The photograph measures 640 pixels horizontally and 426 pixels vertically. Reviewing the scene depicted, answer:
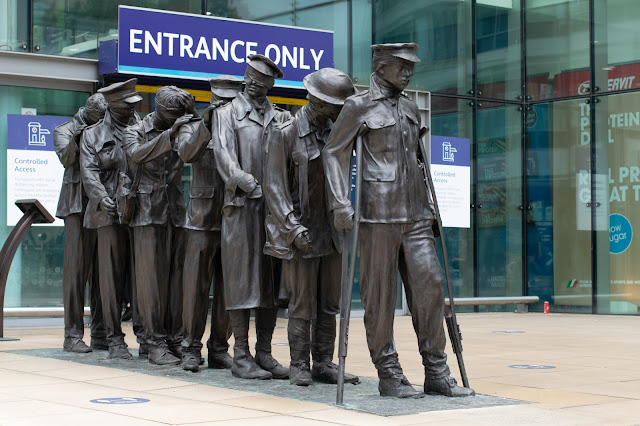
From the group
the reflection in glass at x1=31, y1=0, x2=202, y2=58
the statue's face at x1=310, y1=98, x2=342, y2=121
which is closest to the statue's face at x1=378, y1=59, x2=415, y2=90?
the statue's face at x1=310, y1=98, x2=342, y2=121

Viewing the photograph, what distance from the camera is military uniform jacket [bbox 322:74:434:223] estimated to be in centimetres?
685

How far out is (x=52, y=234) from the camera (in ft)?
46.6

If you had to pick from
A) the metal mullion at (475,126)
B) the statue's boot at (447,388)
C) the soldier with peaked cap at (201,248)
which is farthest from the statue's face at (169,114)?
the metal mullion at (475,126)

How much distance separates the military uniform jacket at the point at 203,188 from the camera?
8.38 m

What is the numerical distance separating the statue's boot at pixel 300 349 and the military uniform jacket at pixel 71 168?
137 inches

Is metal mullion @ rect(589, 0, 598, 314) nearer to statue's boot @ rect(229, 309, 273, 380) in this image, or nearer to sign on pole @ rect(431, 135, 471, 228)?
sign on pole @ rect(431, 135, 471, 228)

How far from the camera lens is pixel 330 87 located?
749 cm

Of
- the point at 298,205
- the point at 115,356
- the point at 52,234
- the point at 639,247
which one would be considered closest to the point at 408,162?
the point at 298,205

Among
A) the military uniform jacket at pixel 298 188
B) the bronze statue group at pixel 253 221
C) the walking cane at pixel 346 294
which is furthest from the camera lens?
the military uniform jacket at pixel 298 188

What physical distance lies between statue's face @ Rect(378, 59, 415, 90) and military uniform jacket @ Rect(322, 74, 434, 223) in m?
0.11

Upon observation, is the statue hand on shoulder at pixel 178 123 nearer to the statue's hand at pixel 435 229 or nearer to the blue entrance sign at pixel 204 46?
the statue's hand at pixel 435 229

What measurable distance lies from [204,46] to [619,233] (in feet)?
24.9

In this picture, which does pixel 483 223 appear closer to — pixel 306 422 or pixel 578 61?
pixel 578 61

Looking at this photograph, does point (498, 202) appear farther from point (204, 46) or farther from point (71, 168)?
point (71, 168)
